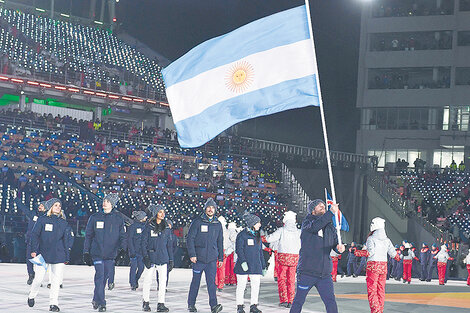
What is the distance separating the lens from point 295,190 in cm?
4675

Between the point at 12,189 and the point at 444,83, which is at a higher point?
the point at 444,83

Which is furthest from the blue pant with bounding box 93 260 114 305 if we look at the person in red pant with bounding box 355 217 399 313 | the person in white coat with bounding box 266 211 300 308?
the person in red pant with bounding box 355 217 399 313

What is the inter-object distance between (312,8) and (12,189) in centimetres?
2684

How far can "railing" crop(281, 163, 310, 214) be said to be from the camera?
45625mm

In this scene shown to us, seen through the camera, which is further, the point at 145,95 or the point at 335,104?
the point at 335,104

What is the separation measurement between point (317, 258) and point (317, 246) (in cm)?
16

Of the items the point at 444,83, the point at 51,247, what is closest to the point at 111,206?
the point at 51,247

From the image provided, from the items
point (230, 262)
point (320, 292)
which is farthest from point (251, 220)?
point (230, 262)

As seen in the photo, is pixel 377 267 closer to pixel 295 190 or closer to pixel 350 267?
pixel 350 267

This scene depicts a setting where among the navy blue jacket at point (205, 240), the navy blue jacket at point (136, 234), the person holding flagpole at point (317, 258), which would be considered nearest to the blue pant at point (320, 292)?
the person holding flagpole at point (317, 258)

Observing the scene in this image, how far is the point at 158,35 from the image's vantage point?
5803cm

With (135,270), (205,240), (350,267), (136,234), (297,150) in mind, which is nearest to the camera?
(205,240)

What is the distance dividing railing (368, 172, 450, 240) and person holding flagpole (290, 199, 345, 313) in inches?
1256

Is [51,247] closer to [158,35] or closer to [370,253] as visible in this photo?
[370,253]
